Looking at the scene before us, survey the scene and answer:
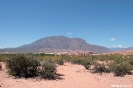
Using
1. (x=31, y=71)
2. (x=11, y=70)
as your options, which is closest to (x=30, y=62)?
A: (x=31, y=71)

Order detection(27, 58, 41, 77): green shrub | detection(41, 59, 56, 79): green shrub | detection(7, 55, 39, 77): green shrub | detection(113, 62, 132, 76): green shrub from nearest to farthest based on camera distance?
1. detection(41, 59, 56, 79): green shrub
2. detection(7, 55, 39, 77): green shrub
3. detection(27, 58, 41, 77): green shrub
4. detection(113, 62, 132, 76): green shrub

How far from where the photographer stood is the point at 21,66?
15.4 meters

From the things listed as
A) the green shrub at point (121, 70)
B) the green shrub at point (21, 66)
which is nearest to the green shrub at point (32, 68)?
the green shrub at point (21, 66)

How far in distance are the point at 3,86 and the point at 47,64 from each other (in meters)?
4.76

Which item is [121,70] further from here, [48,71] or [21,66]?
[21,66]

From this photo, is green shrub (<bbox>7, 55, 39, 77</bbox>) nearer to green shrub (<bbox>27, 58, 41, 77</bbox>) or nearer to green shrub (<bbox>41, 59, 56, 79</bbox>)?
green shrub (<bbox>27, 58, 41, 77</bbox>)

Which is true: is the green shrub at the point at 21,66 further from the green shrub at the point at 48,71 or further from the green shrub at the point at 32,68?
the green shrub at the point at 48,71

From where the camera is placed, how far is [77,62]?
3003 centimetres

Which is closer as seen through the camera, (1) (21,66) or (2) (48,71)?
(2) (48,71)

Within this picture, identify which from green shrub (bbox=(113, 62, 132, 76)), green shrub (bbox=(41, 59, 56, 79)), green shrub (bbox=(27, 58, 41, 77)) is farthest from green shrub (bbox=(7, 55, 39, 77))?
green shrub (bbox=(113, 62, 132, 76))

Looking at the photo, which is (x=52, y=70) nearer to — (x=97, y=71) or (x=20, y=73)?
(x=20, y=73)

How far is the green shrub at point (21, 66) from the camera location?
15406 mm

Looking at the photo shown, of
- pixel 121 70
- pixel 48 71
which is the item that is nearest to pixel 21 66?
pixel 48 71

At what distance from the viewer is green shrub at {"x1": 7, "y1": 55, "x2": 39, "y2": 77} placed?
1541 centimetres
